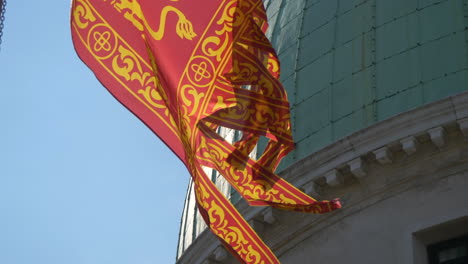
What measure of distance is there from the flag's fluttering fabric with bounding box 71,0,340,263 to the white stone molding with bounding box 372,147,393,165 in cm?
480

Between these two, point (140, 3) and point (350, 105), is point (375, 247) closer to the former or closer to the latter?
point (350, 105)

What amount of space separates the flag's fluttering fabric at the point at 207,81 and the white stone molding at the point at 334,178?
4.97 metres

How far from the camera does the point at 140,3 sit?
1627cm

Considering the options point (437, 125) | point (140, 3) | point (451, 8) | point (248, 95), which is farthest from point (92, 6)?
point (451, 8)

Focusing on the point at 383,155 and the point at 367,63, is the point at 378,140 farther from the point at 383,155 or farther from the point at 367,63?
the point at 367,63

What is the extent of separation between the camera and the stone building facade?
20844 mm

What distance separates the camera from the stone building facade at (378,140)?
20844 millimetres

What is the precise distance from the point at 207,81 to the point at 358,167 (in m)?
5.70

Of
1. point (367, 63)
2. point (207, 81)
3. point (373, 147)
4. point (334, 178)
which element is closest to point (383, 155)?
point (373, 147)

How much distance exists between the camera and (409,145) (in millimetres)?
21031

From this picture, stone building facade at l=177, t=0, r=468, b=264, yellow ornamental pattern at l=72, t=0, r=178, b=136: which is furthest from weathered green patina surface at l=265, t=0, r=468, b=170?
yellow ornamental pattern at l=72, t=0, r=178, b=136

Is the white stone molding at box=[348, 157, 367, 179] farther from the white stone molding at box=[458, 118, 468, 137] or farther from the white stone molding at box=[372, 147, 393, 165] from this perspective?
the white stone molding at box=[458, 118, 468, 137]

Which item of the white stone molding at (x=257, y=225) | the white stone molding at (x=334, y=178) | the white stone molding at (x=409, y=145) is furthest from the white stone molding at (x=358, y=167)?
the white stone molding at (x=257, y=225)

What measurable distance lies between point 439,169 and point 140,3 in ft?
21.4
